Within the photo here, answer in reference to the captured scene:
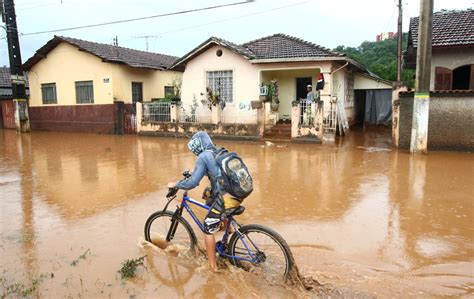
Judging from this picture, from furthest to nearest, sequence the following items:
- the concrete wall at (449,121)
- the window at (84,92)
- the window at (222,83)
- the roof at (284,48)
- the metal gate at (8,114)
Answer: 1. the metal gate at (8,114)
2. the window at (84,92)
3. the window at (222,83)
4. the roof at (284,48)
5. the concrete wall at (449,121)

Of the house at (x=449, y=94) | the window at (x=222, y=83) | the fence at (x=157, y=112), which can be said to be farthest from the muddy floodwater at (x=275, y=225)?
the window at (x=222, y=83)

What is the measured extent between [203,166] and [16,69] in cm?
2005

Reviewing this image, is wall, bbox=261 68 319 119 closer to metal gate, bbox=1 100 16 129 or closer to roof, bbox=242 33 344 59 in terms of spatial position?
roof, bbox=242 33 344 59

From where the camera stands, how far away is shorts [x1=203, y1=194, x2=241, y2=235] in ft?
12.5

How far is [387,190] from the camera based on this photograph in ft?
24.1

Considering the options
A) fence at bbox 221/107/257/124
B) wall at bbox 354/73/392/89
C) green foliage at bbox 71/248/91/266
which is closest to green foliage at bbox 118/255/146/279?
green foliage at bbox 71/248/91/266

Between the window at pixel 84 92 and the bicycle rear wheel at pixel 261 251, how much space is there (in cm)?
1808

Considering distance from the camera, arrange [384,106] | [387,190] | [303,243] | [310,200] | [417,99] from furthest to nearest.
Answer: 1. [384,106]
2. [417,99]
3. [387,190]
4. [310,200]
5. [303,243]

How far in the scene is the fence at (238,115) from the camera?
1642 cm

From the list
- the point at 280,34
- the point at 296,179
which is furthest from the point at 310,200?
the point at 280,34

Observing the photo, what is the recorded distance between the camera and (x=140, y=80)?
21.0 metres

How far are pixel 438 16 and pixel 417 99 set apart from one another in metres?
5.71

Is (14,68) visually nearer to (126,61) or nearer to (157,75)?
(126,61)

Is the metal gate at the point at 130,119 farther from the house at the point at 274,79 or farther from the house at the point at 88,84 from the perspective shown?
the house at the point at 274,79
